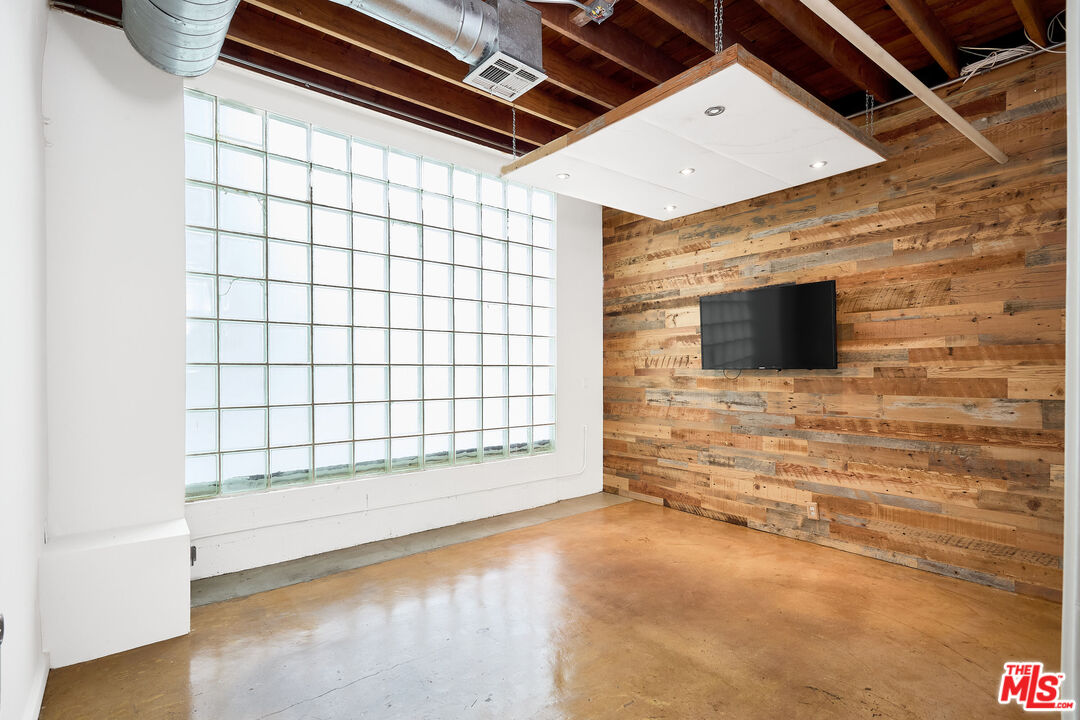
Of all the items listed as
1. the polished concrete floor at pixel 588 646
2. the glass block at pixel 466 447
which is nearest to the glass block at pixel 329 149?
the glass block at pixel 466 447

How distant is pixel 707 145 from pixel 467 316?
2.56 metres

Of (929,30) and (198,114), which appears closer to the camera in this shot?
(929,30)

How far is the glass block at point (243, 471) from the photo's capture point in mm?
3752

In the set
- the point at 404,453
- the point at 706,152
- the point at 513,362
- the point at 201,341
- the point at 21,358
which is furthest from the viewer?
the point at 513,362

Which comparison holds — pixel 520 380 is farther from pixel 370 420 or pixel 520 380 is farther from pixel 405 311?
pixel 370 420

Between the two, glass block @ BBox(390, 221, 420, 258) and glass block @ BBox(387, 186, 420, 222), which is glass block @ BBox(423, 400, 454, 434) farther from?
glass block @ BBox(387, 186, 420, 222)

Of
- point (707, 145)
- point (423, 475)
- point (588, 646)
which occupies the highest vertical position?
point (707, 145)

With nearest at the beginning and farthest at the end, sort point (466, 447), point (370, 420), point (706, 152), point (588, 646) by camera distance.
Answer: point (588, 646) < point (706, 152) < point (370, 420) < point (466, 447)

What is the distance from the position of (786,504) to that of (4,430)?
473 centimetres

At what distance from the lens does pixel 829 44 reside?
131 inches

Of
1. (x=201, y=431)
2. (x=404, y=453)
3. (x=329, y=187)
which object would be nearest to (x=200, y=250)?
(x=329, y=187)

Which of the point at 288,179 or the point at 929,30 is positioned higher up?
the point at 929,30

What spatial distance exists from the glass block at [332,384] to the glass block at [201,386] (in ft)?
2.21

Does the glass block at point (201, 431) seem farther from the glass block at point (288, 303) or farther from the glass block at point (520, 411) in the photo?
the glass block at point (520, 411)
